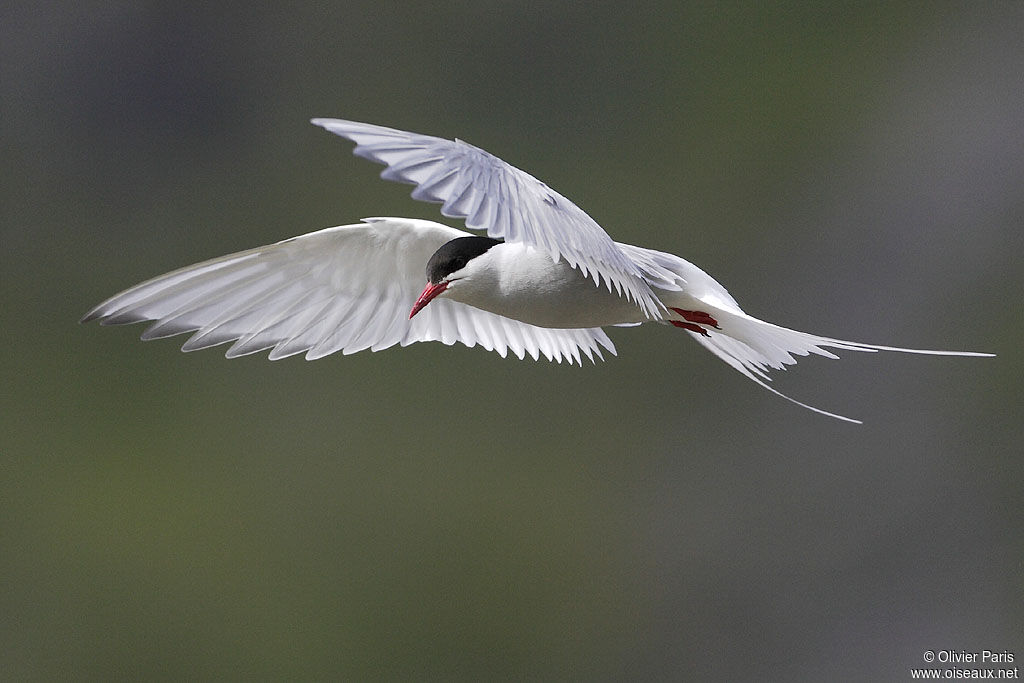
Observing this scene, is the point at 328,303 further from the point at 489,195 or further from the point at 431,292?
the point at 489,195

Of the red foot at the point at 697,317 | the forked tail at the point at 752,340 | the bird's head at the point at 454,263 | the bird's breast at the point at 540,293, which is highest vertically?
the bird's head at the point at 454,263

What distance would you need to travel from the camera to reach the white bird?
881 millimetres

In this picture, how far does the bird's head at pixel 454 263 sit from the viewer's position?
1115 mm

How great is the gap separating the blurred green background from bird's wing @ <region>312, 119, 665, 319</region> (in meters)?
3.05

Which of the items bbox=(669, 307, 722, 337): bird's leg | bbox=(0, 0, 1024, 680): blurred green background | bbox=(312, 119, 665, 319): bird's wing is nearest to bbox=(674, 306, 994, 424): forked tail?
bbox=(669, 307, 722, 337): bird's leg

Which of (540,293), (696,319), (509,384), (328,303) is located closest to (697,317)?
(696,319)

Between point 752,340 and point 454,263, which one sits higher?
point 454,263


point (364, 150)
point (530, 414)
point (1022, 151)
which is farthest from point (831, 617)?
point (364, 150)

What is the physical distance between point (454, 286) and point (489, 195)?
0.25 metres

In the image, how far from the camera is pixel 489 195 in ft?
2.88

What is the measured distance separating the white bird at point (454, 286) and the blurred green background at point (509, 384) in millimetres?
2724

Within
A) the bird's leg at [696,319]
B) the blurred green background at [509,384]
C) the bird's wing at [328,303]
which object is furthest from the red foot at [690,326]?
the blurred green background at [509,384]

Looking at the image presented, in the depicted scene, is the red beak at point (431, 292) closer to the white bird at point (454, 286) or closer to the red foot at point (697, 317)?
the white bird at point (454, 286)

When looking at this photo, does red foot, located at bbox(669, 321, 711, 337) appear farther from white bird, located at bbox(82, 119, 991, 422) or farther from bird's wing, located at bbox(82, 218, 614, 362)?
bird's wing, located at bbox(82, 218, 614, 362)
